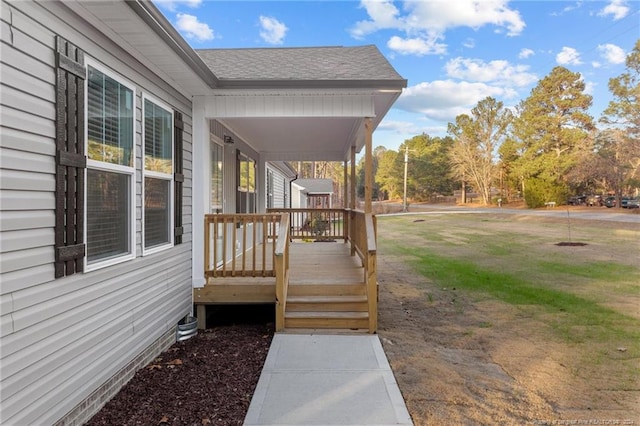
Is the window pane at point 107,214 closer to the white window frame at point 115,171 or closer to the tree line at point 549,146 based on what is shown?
the white window frame at point 115,171

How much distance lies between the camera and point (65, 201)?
2.64 m

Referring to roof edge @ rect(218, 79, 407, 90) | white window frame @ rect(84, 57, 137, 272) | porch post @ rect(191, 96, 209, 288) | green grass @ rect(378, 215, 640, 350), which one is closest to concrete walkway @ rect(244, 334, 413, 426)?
porch post @ rect(191, 96, 209, 288)

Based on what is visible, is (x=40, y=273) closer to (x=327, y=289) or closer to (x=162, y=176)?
(x=162, y=176)

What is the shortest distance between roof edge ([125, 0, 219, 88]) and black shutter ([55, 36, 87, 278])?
0.56m

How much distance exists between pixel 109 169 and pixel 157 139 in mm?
1101

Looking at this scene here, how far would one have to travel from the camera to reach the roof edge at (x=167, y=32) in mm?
2924

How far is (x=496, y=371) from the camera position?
154 inches

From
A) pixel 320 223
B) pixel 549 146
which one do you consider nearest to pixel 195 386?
pixel 320 223

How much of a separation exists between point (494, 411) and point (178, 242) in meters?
3.83

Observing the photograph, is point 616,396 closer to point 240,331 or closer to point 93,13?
point 240,331

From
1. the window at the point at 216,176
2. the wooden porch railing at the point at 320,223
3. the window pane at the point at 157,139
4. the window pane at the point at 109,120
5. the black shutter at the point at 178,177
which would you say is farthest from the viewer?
→ the wooden porch railing at the point at 320,223

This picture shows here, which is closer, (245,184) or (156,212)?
(156,212)

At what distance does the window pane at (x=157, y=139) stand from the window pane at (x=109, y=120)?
35cm

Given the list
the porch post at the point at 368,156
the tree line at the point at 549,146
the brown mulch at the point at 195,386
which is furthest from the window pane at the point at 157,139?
the tree line at the point at 549,146
